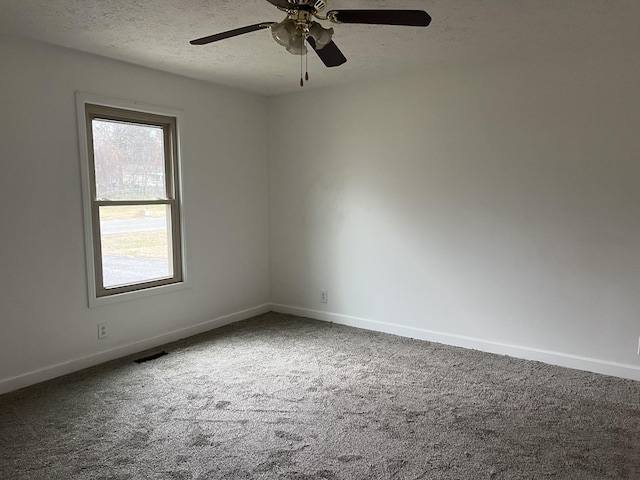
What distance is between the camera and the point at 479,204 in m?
3.90

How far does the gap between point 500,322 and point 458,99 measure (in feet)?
6.25

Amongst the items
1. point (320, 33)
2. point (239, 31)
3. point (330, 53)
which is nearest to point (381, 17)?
point (320, 33)

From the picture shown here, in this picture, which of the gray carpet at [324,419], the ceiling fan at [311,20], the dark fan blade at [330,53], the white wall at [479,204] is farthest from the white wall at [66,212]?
the dark fan blade at [330,53]

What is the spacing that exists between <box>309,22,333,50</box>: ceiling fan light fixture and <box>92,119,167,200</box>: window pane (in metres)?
2.30

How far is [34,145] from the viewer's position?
10.7 ft

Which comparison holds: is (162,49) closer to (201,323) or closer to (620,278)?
(201,323)

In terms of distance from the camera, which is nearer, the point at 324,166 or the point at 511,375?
the point at 511,375

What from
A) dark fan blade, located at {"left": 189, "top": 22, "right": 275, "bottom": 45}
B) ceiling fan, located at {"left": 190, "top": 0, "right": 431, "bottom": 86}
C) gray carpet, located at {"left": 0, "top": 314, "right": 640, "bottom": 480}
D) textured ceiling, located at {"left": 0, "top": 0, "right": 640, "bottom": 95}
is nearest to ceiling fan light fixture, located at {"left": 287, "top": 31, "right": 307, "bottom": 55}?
ceiling fan, located at {"left": 190, "top": 0, "right": 431, "bottom": 86}

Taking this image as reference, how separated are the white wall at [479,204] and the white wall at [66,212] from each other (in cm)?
94

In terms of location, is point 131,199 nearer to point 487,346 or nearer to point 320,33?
point 320,33

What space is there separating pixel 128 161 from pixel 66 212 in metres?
0.72

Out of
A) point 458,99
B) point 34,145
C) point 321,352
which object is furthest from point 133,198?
point 458,99

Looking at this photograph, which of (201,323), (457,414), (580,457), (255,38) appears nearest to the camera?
(580,457)

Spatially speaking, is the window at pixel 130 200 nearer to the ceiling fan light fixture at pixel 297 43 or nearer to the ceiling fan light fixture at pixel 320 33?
the ceiling fan light fixture at pixel 297 43
